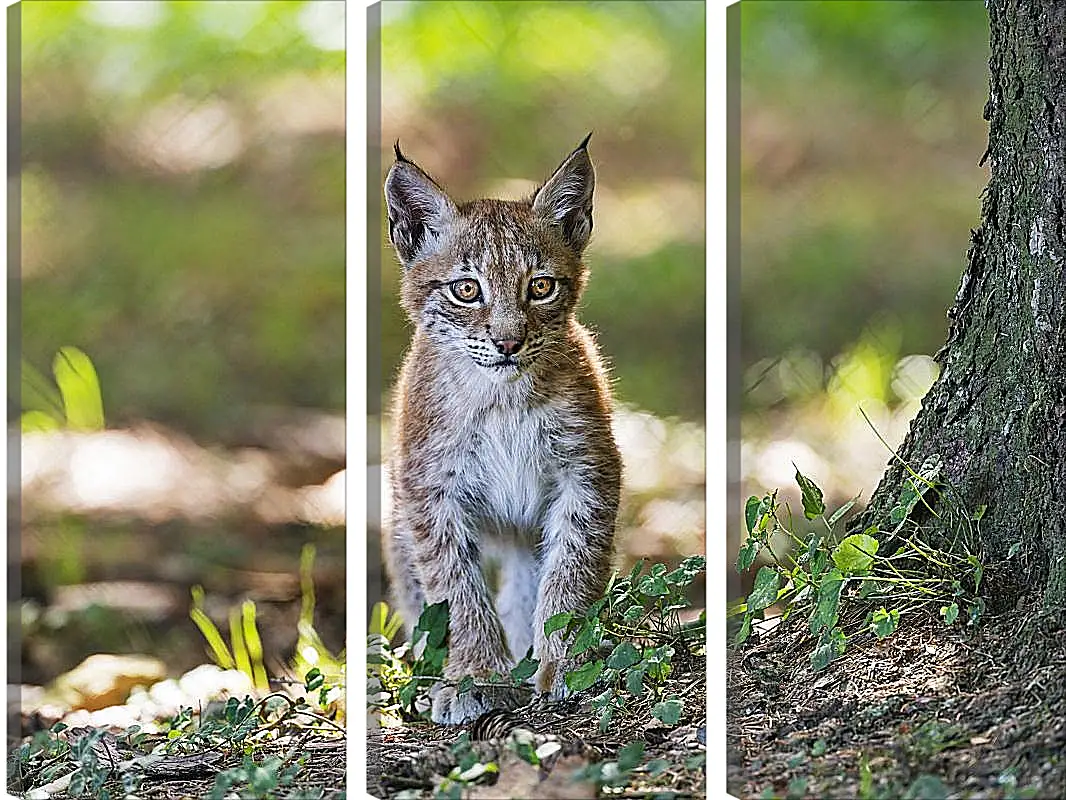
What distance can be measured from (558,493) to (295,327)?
1.51 meters

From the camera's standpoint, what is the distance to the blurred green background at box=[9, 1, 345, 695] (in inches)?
130

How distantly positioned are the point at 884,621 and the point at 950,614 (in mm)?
84

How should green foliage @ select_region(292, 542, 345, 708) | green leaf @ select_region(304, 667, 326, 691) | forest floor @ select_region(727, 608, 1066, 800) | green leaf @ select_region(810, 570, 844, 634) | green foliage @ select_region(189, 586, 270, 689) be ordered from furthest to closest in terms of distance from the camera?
1. green foliage @ select_region(189, 586, 270, 689)
2. green foliage @ select_region(292, 542, 345, 708)
3. green leaf @ select_region(304, 667, 326, 691)
4. green leaf @ select_region(810, 570, 844, 634)
5. forest floor @ select_region(727, 608, 1066, 800)

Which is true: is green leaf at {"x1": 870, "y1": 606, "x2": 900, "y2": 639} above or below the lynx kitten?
below

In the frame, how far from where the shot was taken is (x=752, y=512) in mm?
1754

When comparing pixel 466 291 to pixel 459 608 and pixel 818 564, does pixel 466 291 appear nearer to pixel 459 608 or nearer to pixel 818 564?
pixel 459 608

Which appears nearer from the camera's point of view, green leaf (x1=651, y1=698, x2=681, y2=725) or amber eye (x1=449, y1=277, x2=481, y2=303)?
green leaf (x1=651, y1=698, x2=681, y2=725)

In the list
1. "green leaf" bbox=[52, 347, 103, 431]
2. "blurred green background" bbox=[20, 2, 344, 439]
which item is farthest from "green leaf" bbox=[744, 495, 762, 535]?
"green leaf" bbox=[52, 347, 103, 431]

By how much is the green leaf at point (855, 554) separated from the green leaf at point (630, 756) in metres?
0.36

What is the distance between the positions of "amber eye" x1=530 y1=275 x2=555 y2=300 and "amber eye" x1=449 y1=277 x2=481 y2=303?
83mm

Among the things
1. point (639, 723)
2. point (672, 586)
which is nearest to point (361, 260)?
point (672, 586)

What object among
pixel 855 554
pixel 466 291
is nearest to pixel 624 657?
pixel 855 554

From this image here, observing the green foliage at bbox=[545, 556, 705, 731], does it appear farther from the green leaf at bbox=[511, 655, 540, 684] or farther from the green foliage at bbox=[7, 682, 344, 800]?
the green foliage at bbox=[7, 682, 344, 800]

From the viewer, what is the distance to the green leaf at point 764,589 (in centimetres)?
174
